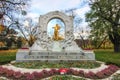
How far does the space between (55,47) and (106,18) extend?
13.9 meters

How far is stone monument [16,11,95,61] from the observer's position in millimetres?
16109

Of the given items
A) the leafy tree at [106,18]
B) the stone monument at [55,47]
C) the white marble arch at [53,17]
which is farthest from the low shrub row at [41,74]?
the leafy tree at [106,18]

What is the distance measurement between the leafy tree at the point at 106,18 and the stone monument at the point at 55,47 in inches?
449

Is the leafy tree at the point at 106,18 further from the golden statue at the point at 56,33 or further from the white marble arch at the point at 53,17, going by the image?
the golden statue at the point at 56,33

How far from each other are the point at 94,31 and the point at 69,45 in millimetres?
13514

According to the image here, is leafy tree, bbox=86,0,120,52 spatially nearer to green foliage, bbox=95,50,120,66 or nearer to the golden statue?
green foliage, bbox=95,50,120,66

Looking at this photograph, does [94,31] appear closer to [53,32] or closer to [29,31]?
[53,32]

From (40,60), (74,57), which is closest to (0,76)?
(40,60)

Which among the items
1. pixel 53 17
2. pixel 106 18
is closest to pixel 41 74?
pixel 53 17

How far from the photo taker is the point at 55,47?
57.3 ft

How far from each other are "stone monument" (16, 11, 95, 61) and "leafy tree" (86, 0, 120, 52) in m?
11.4

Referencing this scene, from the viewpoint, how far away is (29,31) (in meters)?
47.2

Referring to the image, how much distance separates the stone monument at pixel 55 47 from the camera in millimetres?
16109

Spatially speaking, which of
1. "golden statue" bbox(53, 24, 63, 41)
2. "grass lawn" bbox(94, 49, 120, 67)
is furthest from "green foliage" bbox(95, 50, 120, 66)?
"golden statue" bbox(53, 24, 63, 41)
